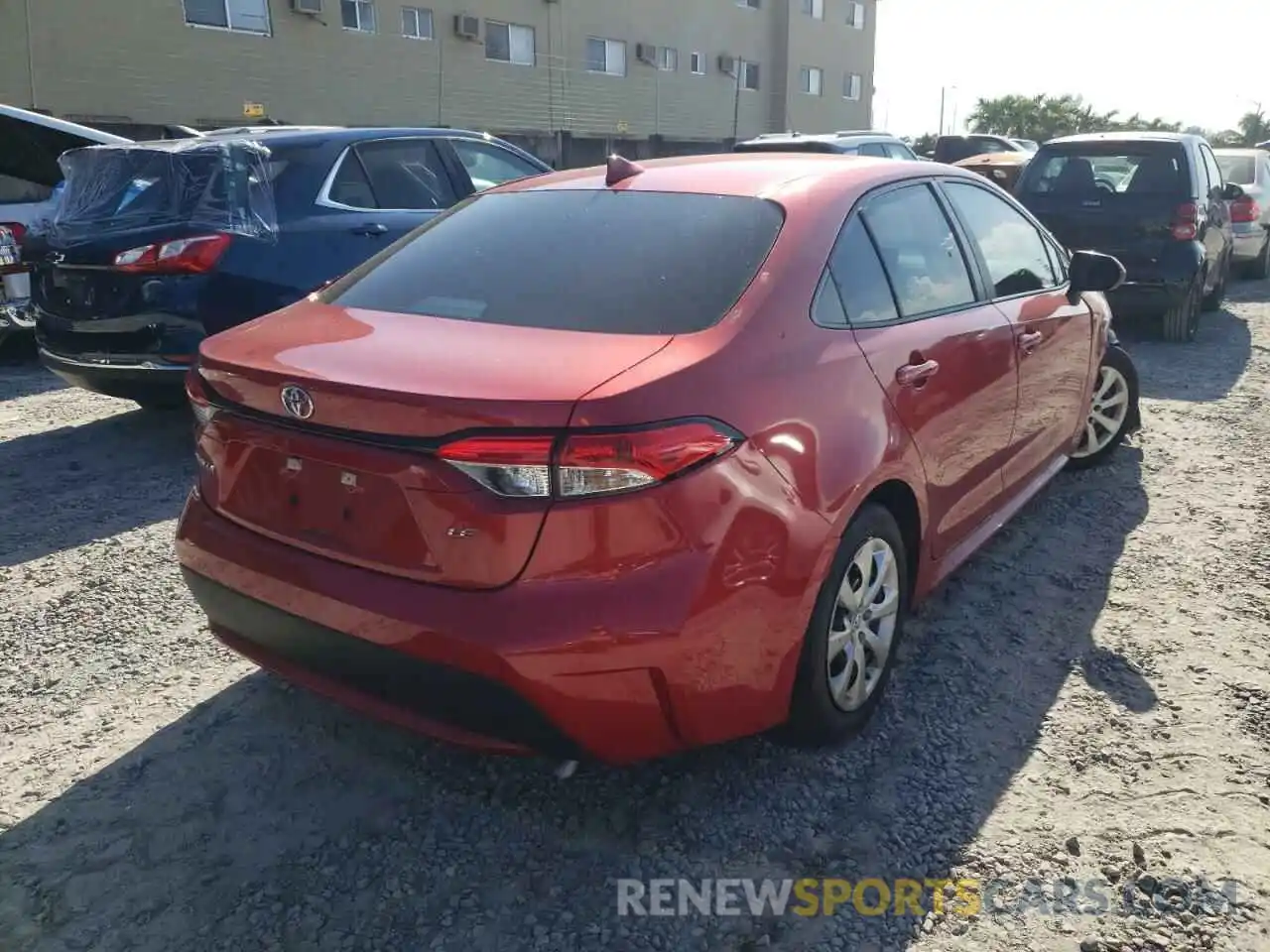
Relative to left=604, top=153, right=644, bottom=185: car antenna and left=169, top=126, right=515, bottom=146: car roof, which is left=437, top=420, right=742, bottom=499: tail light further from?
left=169, top=126, right=515, bottom=146: car roof

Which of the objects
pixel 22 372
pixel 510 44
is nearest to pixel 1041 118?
pixel 510 44

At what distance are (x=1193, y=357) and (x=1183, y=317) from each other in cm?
49

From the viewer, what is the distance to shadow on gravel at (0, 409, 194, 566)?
438cm

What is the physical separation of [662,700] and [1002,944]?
0.90 meters

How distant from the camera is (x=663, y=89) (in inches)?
1067

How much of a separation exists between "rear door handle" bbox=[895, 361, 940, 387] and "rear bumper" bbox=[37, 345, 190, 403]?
11.7 feet

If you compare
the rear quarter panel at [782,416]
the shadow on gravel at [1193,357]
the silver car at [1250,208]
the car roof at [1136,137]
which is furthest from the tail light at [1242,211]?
the rear quarter panel at [782,416]

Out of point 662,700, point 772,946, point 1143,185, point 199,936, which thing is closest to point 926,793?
point 772,946

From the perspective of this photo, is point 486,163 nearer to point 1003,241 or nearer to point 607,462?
point 1003,241

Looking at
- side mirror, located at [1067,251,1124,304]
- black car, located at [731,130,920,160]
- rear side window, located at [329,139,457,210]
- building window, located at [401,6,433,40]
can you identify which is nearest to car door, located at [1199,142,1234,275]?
black car, located at [731,130,920,160]

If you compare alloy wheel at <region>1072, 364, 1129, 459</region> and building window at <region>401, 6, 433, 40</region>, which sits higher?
building window at <region>401, 6, 433, 40</region>

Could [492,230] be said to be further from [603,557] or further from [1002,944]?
[1002,944]

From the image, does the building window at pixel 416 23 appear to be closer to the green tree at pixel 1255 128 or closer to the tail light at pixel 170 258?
the tail light at pixel 170 258

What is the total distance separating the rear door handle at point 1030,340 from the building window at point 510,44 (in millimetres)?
20255
